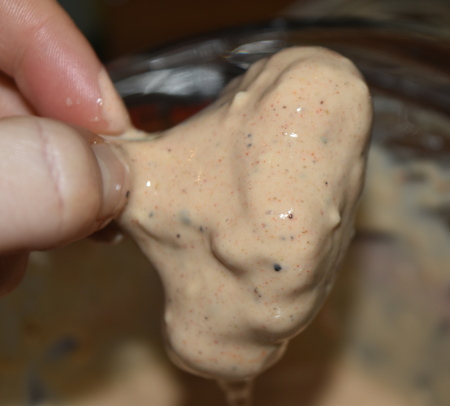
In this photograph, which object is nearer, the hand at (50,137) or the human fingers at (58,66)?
the hand at (50,137)

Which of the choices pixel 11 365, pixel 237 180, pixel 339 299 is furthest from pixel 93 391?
pixel 237 180

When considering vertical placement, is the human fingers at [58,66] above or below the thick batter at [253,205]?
above

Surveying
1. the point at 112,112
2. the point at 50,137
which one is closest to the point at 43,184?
the point at 50,137

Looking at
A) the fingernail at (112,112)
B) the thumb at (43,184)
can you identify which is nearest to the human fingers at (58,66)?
the fingernail at (112,112)

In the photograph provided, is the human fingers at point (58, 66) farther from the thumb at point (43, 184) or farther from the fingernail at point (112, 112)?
the thumb at point (43, 184)

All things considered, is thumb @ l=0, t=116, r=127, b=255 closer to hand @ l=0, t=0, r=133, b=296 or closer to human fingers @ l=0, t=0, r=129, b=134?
hand @ l=0, t=0, r=133, b=296

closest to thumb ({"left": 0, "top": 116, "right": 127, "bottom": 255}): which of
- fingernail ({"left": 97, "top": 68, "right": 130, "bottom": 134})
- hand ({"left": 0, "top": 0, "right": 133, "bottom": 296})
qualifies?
hand ({"left": 0, "top": 0, "right": 133, "bottom": 296})

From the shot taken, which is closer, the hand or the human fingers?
the hand

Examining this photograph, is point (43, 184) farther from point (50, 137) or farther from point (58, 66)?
point (58, 66)
